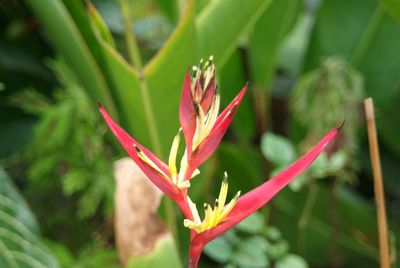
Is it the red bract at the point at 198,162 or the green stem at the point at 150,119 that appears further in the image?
the green stem at the point at 150,119

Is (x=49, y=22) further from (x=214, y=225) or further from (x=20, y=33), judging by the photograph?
(x=214, y=225)

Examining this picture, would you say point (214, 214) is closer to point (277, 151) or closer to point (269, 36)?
point (277, 151)

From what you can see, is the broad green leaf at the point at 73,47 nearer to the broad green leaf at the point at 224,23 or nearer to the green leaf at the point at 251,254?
the broad green leaf at the point at 224,23


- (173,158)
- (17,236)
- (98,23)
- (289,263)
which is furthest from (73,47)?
(173,158)

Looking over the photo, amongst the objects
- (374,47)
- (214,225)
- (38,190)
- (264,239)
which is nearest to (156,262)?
(264,239)

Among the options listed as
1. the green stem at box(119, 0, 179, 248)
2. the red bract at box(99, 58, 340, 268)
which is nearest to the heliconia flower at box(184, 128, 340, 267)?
the red bract at box(99, 58, 340, 268)

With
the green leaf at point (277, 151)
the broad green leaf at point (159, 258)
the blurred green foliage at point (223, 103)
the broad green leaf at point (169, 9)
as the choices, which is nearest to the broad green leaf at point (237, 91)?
the blurred green foliage at point (223, 103)

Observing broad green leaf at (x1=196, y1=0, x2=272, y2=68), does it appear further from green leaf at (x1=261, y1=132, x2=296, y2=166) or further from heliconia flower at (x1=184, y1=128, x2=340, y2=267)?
heliconia flower at (x1=184, y1=128, x2=340, y2=267)
